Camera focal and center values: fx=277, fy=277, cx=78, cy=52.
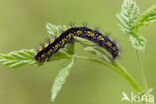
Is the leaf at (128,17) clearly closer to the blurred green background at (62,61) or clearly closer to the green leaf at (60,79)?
the green leaf at (60,79)

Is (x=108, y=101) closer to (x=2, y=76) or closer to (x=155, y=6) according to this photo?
(x=2, y=76)

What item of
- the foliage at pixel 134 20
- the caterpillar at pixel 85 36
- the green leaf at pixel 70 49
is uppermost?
the caterpillar at pixel 85 36

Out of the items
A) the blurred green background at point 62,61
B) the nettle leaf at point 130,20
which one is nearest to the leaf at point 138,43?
the nettle leaf at point 130,20

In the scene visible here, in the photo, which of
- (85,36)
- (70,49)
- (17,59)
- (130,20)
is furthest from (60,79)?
(85,36)

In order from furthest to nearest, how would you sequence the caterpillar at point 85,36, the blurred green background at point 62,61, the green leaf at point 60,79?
the blurred green background at point 62,61 < the caterpillar at point 85,36 < the green leaf at point 60,79

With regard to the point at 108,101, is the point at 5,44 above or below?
above

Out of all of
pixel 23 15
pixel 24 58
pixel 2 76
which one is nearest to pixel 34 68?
pixel 2 76


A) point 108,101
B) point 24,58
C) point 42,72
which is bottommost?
point 24,58
